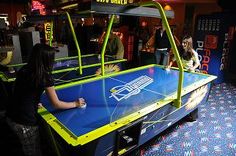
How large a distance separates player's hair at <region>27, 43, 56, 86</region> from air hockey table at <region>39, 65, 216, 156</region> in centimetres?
42

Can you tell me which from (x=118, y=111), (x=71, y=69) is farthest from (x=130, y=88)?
(x=71, y=69)

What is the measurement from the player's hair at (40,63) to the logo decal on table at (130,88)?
3.20 feet

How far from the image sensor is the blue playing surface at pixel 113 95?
1.95 metres

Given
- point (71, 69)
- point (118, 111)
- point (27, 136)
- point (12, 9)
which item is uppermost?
point (12, 9)

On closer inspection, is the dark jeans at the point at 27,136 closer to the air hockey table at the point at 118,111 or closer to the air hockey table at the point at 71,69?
the air hockey table at the point at 118,111

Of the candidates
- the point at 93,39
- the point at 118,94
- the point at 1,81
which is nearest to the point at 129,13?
the point at 118,94

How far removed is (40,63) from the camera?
5.86 feet

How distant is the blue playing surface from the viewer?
6.39 feet

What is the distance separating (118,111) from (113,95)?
46 centimetres

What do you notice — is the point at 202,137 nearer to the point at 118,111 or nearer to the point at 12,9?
the point at 118,111

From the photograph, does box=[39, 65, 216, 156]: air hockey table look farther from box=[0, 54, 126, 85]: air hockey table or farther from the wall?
the wall

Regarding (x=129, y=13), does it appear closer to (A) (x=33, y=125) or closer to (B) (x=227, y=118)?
(A) (x=33, y=125)

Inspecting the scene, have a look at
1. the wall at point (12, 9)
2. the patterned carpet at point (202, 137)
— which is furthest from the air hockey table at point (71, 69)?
the wall at point (12, 9)

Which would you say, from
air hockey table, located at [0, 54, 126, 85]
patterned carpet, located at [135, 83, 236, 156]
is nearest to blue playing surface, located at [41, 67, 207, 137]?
patterned carpet, located at [135, 83, 236, 156]
